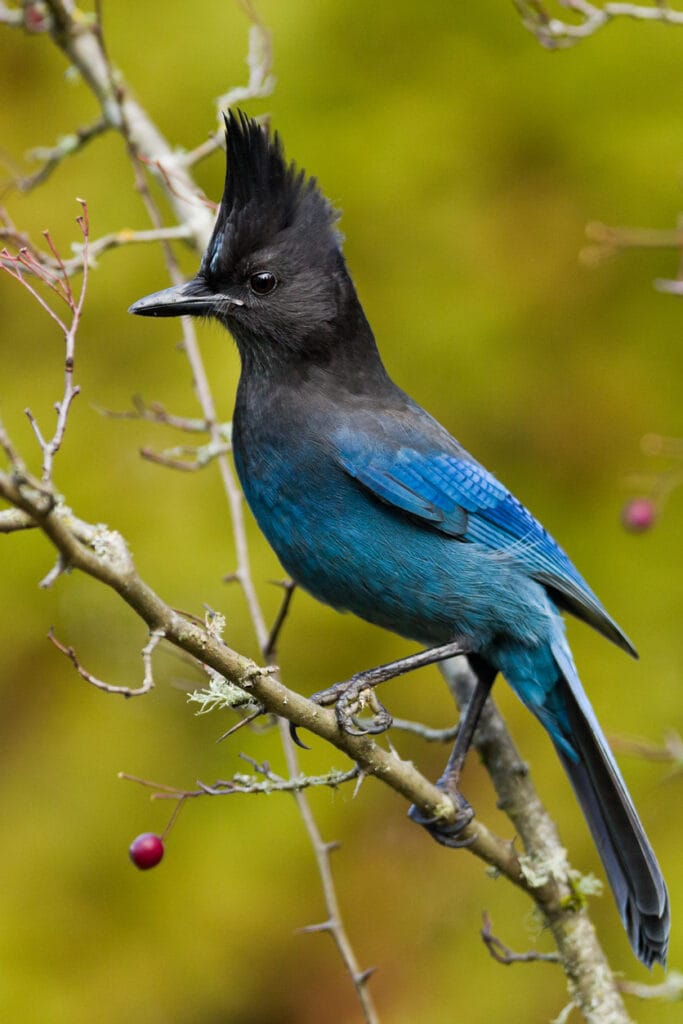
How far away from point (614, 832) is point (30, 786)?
6.04 ft

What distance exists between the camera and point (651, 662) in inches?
175

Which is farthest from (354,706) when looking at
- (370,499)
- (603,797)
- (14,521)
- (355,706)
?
(603,797)

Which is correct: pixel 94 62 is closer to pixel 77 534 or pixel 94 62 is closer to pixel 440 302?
pixel 440 302

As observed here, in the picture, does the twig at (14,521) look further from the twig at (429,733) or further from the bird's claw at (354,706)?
the twig at (429,733)

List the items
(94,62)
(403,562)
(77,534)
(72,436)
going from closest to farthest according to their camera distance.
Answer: (77,534)
(403,562)
(94,62)
(72,436)

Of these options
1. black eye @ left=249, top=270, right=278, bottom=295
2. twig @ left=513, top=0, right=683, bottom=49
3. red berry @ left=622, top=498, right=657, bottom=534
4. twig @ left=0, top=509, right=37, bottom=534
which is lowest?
red berry @ left=622, top=498, right=657, bottom=534

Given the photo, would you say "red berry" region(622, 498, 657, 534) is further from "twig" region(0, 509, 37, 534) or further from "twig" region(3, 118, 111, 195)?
"twig" region(0, 509, 37, 534)

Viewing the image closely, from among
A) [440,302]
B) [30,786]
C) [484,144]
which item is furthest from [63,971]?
[484,144]

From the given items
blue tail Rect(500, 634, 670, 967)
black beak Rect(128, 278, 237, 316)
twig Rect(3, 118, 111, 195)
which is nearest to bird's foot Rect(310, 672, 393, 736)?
blue tail Rect(500, 634, 670, 967)

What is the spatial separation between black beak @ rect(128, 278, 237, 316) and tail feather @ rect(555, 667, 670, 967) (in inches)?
50.3

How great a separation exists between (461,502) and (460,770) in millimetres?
651

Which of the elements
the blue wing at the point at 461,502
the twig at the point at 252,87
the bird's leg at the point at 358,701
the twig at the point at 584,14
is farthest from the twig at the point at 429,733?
the twig at the point at 584,14

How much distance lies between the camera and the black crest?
11.3ft

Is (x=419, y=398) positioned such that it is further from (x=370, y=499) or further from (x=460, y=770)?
(x=460, y=770)
